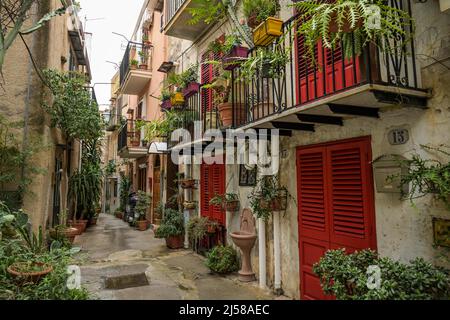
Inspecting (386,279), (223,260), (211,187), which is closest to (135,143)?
(211,187)

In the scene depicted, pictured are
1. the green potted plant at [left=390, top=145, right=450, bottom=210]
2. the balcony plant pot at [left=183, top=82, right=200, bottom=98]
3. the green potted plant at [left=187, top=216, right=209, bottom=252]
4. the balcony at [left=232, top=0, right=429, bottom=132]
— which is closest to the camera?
the green potted plant at [left=390, top=145, right=450, bottom=210]

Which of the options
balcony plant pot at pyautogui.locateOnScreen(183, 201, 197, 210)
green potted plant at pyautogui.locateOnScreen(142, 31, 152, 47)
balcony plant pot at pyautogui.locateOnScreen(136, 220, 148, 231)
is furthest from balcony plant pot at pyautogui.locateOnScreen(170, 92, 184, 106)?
green potted plant at pyautogui.locateOnScreen(142, 31, 152, 47)

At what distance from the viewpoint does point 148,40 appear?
15078mm

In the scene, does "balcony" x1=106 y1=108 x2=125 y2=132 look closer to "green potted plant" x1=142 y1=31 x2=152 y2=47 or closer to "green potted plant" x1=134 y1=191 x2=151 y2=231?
"green potted plant" x1=134 y1=191 x2=151 y2=231

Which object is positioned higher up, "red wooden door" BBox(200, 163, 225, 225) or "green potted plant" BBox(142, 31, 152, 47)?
"green potted plant" BBox(142, 31, 152, 47)

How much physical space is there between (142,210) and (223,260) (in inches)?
304

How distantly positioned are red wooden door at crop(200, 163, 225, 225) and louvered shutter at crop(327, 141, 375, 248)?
141 inches

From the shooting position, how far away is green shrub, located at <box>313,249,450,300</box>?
264 cm

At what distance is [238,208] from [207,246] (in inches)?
73.2

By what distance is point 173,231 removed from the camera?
29.4 feet

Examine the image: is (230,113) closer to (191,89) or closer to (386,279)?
(191,89)

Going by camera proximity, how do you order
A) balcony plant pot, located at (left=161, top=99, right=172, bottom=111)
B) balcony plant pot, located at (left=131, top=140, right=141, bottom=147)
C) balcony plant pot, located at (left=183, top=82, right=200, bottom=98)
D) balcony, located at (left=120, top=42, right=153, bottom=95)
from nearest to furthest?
balcony plant pot, located at (left=183, top=82, right=200, bottom=98) < balcony plant pot, located at (left=161, top=99, right=172, bottom=111) < balcony, located at (left=120, top=42, right=153, bottom=95) < balcony plant pot, located at (left=131, top=140, right=141, bottom=147)
